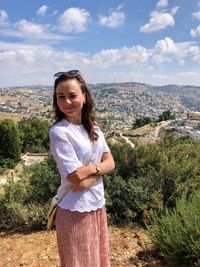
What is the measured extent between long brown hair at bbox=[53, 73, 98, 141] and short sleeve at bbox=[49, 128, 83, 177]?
7.2 inches

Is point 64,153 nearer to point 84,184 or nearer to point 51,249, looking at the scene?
point 84,184

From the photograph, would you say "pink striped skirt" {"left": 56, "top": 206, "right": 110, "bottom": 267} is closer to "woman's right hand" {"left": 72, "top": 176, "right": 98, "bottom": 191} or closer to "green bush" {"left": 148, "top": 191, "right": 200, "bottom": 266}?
"woman's right hand" {"left": 72, "top": 176, "right": 98, "bottom": 191}

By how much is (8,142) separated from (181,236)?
32892mm

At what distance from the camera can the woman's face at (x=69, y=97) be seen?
2205 millimetres

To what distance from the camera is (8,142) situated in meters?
35.0

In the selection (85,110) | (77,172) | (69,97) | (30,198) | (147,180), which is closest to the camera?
(77,172)

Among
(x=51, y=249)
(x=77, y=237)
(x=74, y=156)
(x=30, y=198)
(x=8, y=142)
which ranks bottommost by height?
(x=8, y=142)

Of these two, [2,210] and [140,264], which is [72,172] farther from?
[2,210]

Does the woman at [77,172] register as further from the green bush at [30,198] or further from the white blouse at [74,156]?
the green bush at [30,198]

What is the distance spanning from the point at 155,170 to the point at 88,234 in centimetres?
327

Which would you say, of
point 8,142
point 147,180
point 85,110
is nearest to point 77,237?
point 85,110

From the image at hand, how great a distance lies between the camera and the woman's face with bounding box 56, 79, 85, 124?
2205 mm

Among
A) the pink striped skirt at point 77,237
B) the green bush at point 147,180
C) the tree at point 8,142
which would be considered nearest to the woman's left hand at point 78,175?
the pink striped skirt at point 77,237

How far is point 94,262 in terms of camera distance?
2.24 meters
